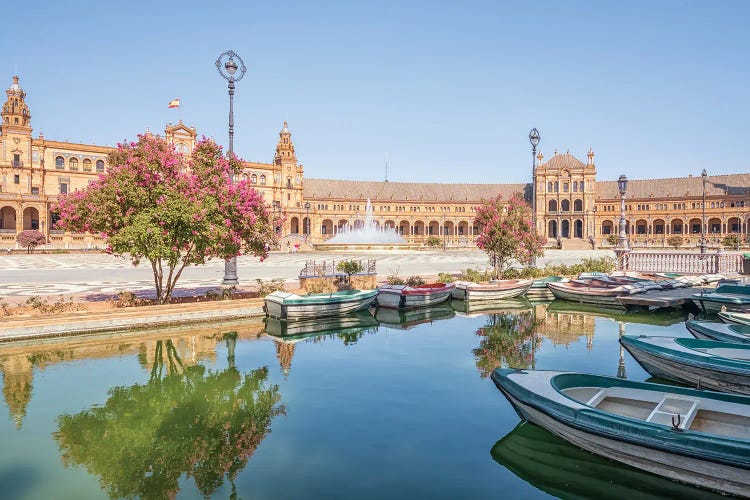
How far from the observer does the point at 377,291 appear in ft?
73.6

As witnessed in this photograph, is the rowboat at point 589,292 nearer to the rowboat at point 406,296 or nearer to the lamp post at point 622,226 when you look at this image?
the rowboat at point 406,296

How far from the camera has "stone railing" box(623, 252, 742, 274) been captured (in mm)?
34250

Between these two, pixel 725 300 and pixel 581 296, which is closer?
pixel 725 300

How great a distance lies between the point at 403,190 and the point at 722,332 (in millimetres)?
110780

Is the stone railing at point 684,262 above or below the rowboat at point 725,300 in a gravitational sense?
above

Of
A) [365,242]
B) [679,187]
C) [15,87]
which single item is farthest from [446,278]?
[679,187]

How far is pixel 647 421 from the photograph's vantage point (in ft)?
23.8

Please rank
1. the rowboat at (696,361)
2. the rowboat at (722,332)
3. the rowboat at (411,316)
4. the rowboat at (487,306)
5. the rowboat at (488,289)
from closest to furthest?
the rowboat at (696,361)
the rowboat at (722,332)
the rowboat at (411,316)
the rowboat at (487,306)
the rowboat at (488,289)

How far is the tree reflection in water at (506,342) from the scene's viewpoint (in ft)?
46.6

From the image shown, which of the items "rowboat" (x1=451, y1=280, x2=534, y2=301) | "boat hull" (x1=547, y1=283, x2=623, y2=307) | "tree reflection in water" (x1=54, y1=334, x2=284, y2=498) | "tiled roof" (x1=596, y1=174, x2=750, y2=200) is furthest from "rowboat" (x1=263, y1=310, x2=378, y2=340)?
"tiled roof" (x1=596, y1=174, x2=750, y2=200)

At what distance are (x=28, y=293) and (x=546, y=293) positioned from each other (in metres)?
23.2

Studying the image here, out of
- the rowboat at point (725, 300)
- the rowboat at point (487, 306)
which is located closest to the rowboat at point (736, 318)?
the rowboat at point (725, 300)

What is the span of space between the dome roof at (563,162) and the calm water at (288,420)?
104463 millimetres

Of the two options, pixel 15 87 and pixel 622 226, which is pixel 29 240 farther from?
pixel 622 226
